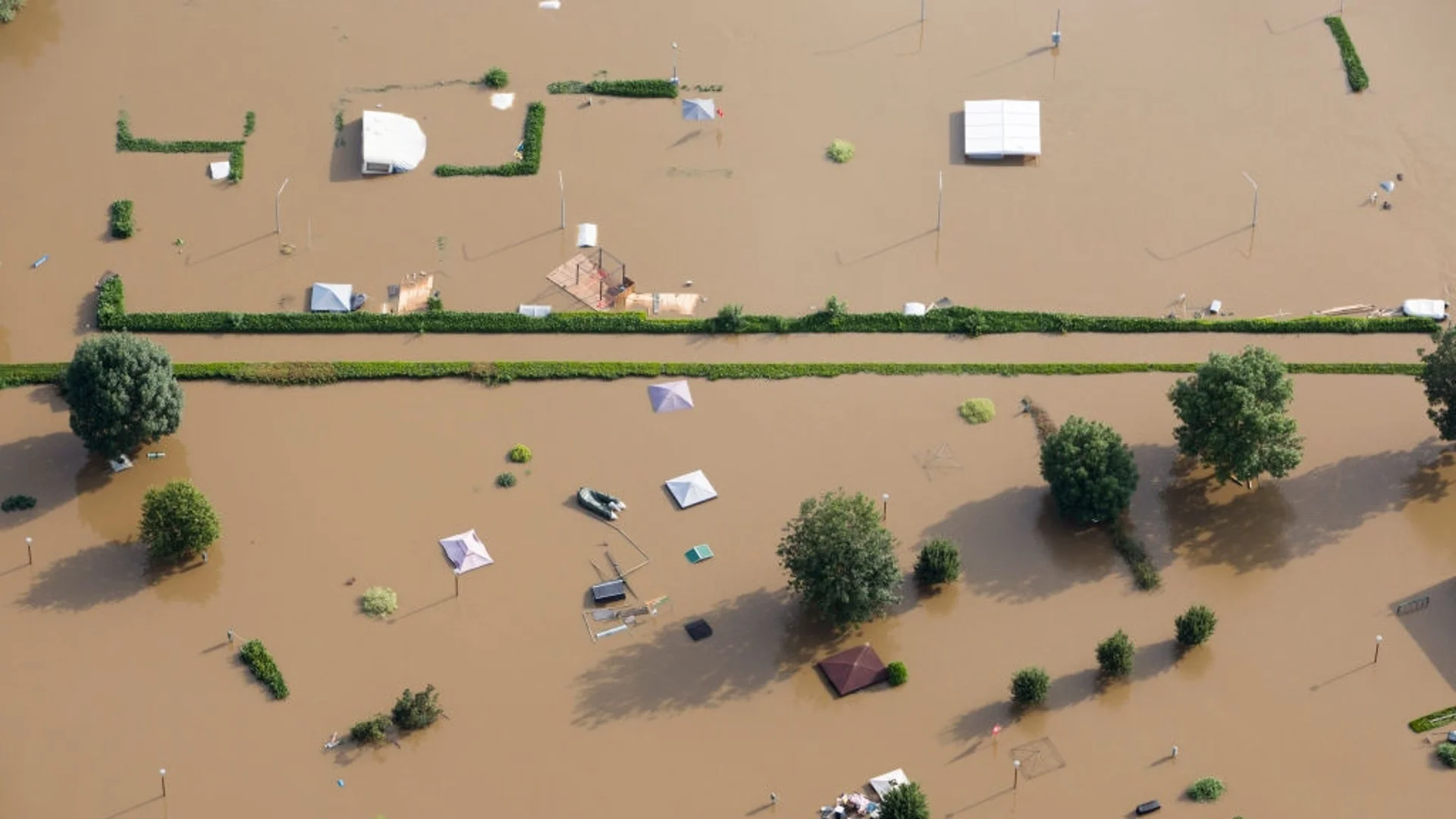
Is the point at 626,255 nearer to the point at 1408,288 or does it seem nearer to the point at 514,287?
the point at 514,287

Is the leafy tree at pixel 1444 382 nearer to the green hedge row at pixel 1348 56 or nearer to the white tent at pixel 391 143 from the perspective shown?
the green hedge row at pixel 1348 56

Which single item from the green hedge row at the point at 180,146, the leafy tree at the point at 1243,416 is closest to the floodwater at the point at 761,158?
the green hedge row at the point at 180,146

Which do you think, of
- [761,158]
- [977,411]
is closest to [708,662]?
[977,411]

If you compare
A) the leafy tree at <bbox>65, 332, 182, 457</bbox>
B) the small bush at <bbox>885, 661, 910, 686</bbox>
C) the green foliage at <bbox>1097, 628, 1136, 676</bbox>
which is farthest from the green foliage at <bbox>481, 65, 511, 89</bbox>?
the green foliage at <bbox>1097, 628, 1136, 676</bbox>

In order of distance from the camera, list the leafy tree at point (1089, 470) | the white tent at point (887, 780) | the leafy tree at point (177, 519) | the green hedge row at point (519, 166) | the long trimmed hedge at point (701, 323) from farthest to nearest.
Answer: the green hedge row at point (519, 166), the long trimmed hedge at point (701, 323), the leafy tree at point (1089, 470), the leafy tree at point (177, 519), the white tent at point (887, 780)

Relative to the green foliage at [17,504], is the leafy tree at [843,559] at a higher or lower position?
lower

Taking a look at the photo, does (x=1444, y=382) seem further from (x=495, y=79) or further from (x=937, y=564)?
(x=495, y=79)
